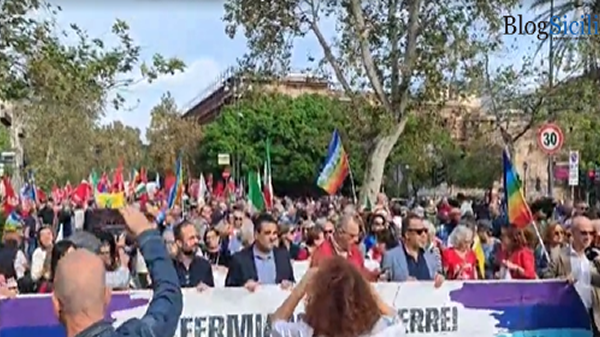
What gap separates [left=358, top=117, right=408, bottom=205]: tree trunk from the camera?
2069cm

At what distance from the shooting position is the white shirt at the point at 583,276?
851cm

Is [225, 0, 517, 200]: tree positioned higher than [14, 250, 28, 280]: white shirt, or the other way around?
[225, 0, 517, 200]: tree

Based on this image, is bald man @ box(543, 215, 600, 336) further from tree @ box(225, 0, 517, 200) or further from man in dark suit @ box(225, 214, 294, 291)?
tree @ box(225, 0, 517, 200)

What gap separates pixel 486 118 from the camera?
34375 millimetres

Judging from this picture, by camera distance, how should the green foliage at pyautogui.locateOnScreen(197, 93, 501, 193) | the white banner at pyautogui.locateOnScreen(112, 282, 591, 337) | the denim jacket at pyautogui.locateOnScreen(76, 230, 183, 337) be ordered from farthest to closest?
the green foliage at pyautogui.locateOnScreen(197, 93, 501, 193) < the white banner at pyautogui.locateOnScreen(112, 282, 591, 337) < the denim jacket at pyautogui.locateOnScreen(76, 230, 183, 337)

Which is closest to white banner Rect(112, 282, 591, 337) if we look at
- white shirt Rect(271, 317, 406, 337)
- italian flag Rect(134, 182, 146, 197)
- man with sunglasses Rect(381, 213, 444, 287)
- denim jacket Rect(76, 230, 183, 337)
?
man with sunglasses Rect(381, 213, 444, 287)

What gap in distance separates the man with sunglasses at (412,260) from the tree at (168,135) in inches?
2602

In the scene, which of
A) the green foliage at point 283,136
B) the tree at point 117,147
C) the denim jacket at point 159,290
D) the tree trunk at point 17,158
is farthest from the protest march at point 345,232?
the tree at point 117,147

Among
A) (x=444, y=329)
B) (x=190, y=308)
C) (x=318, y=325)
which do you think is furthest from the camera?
(x=444, y=329)

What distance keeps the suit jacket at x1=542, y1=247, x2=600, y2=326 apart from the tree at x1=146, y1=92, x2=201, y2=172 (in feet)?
215

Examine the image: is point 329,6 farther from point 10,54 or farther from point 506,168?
point 506,168

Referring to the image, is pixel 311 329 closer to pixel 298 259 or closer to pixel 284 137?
pixel 298 259

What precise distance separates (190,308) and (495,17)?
1404cm

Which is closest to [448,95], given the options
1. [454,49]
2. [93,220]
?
[454,49]
